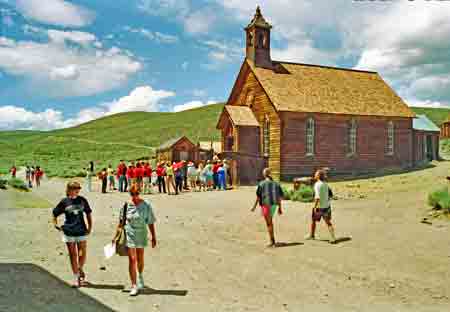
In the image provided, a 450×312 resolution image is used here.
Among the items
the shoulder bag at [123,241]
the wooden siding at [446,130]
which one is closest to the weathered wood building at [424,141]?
the wooden siding at [446,130]

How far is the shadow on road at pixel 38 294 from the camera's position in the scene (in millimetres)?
6070

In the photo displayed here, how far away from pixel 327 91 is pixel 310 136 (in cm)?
453

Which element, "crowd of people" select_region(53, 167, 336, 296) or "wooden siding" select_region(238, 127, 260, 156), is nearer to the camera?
"crowd of people" select_region(53, 167, 336, 296)

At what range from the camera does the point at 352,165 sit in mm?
32406

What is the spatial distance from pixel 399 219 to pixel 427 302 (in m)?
7.45

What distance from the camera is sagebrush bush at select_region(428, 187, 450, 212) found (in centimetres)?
1362

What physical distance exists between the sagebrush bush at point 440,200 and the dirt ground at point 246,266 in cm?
50

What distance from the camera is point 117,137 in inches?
4727

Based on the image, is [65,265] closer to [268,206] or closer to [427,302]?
[268,206]

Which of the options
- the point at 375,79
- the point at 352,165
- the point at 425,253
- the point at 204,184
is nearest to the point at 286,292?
the point at 425,253

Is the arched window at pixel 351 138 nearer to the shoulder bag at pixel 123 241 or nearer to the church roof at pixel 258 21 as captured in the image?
the church roof at pixel 258 21

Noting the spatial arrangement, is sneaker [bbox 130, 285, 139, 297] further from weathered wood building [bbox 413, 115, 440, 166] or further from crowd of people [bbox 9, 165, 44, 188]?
weathered wood building [bbox 413, 115, 440, 166]

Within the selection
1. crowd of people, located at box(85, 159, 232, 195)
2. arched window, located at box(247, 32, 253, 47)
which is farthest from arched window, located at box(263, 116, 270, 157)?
arched window, located at box(247, 32, 253, 47)

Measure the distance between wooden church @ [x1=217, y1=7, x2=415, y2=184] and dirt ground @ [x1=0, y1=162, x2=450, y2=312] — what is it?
14596 millimetres
